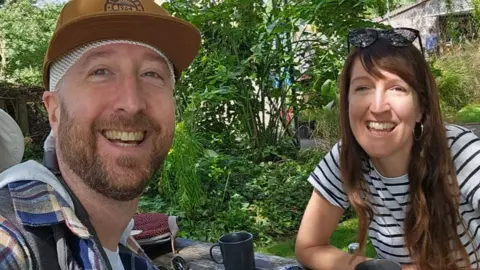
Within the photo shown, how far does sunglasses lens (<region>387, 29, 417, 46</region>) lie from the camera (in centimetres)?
191

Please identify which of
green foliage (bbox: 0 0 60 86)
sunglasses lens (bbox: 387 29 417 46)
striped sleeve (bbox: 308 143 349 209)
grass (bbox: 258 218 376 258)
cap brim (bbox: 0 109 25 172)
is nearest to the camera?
cap brim (bbox: 0 109 25 172)

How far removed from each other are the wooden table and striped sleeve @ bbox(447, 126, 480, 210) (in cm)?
69

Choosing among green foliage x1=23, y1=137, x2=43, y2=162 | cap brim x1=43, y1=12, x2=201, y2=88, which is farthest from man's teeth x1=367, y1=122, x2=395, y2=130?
green foliage x1=23, y1=137, x2=43, y2=162

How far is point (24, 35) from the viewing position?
1367 centimetres

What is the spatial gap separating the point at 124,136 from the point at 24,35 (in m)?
14.0

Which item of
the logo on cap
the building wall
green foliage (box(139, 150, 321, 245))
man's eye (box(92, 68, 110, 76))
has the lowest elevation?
green foliage (box(139, 150, 321, 245))

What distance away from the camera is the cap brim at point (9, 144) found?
1614 mm

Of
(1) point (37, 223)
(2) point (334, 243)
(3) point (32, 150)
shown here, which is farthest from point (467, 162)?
Answer: (3) point (32, 150)

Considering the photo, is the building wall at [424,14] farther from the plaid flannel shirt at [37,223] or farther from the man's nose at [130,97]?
the plaid flannel shirt at [37,223]

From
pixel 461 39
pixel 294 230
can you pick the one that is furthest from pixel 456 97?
pixel 294 230

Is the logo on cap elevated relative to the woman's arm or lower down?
elevated

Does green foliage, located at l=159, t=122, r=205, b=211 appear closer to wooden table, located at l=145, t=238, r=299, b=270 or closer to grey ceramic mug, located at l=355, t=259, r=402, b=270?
wooden table, located at l=145, t=238, r=299, b=270

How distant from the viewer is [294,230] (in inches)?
177

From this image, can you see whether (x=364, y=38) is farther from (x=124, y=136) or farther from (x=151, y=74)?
(x=124, y=136)
